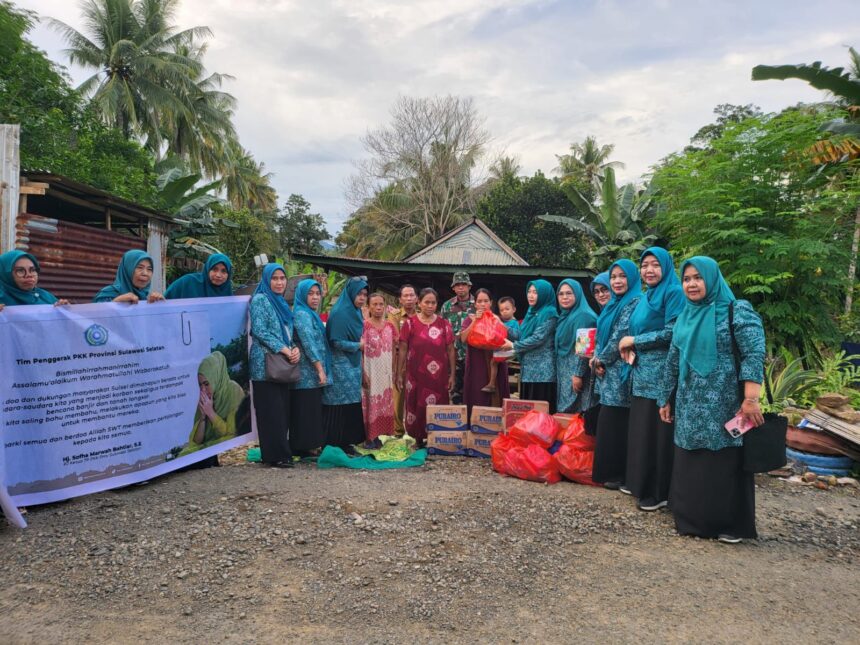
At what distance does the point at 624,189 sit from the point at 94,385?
16.7 m

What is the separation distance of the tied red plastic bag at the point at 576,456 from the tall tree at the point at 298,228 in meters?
27.2

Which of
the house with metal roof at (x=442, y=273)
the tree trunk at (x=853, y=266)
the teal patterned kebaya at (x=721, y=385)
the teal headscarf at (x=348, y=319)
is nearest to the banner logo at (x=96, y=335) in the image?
the teal headscarf at (x=348, y=319)

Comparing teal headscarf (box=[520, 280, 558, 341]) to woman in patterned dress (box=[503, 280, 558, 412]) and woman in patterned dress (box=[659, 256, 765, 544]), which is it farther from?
woman in patterned dress (box=[659, 256, 765, 544])

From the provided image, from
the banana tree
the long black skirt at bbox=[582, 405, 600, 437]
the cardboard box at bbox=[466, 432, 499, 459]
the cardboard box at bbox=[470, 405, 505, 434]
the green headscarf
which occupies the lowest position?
the cardboard box at bbox=[466, 432, 499, 459]

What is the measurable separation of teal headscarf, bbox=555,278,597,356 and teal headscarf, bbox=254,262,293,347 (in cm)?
225

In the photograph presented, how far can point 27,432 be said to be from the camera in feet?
10.4

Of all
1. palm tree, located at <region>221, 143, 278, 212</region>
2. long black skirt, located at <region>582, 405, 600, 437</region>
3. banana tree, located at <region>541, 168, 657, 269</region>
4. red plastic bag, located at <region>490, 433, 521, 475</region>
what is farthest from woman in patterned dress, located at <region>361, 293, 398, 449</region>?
palm tree, located at <region>221, 143, 278, 212</region>

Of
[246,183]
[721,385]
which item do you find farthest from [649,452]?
[246,183]

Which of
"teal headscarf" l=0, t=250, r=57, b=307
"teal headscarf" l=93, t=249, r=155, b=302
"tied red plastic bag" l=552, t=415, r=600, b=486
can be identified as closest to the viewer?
"teal headscarf" l=0, t=250, r=57, b=307

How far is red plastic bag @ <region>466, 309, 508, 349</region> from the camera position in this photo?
506 centimetres

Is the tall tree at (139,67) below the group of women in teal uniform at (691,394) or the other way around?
the other way around

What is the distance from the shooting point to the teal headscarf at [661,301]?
3.46m

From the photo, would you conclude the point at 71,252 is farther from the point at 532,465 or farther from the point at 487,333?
the point at 532,465

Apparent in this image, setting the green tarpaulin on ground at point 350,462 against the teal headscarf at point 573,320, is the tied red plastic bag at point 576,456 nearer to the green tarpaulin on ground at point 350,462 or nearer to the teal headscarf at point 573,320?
the teal headscarf at point 573,320
